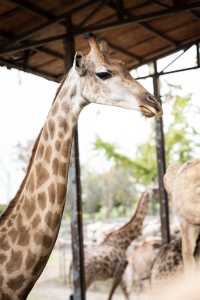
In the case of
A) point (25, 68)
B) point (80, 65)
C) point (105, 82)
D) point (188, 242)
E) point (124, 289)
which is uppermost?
point (25, 68)

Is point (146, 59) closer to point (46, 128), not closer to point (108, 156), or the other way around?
point (46, 128)

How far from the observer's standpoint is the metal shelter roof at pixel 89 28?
14.4 feet

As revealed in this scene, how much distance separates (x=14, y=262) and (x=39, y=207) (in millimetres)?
311

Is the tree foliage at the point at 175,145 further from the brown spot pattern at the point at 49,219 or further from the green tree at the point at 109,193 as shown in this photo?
the brown spot pattern at the point at 49,219

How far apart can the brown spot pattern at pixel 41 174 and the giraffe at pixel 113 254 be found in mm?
3301

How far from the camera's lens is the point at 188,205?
491 centimetres

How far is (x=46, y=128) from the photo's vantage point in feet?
8.80

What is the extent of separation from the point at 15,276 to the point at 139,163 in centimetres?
1250

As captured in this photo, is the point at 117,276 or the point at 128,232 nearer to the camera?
the point at 117,276

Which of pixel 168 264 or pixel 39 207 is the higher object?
pixel 39 207

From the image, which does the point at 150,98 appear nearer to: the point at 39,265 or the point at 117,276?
the point at 39,265

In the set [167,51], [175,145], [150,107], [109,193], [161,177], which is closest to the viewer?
[150,107]

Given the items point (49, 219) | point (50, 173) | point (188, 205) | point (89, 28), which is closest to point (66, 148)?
point (50, 173)

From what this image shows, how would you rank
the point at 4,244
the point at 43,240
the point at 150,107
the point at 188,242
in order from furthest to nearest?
the point at 188,242, the point at 4,244, the point at 43,240, the point at 150,107
